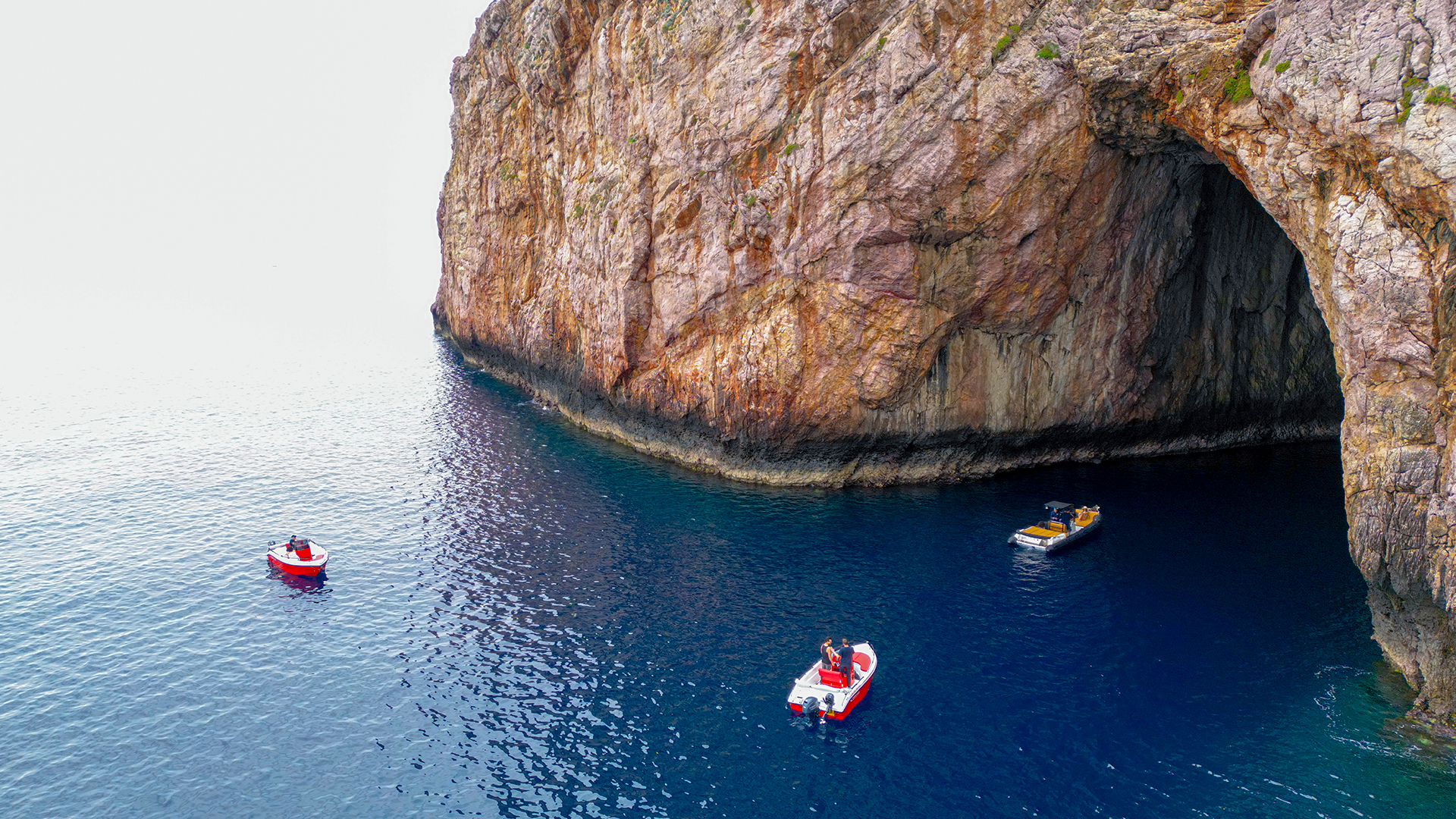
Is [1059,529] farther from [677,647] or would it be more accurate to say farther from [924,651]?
[677,647]

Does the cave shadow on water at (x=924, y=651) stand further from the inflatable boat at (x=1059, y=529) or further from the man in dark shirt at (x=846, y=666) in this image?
the man in dark shirt at (x=846, y=666)

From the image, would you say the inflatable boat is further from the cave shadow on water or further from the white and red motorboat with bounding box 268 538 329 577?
the white and red motorboat with bounding box 268 538 329 577

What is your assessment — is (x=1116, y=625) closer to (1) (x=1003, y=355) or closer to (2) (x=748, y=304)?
(1) (x=1003, y=355)

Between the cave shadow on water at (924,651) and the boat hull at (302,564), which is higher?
the cave shadow on water at (924,651)

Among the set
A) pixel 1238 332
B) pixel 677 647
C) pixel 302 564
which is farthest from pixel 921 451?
pixel 302 564

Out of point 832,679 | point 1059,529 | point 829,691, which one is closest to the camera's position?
point 829,691

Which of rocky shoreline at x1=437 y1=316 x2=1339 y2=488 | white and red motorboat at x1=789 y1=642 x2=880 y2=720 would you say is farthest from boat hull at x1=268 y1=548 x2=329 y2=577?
white and red motorboat at x1=789 y1=642 x2=880 y2=720

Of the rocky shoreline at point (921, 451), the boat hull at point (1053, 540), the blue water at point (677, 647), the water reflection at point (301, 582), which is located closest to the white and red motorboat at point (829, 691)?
the blue water at point (677, 647)
